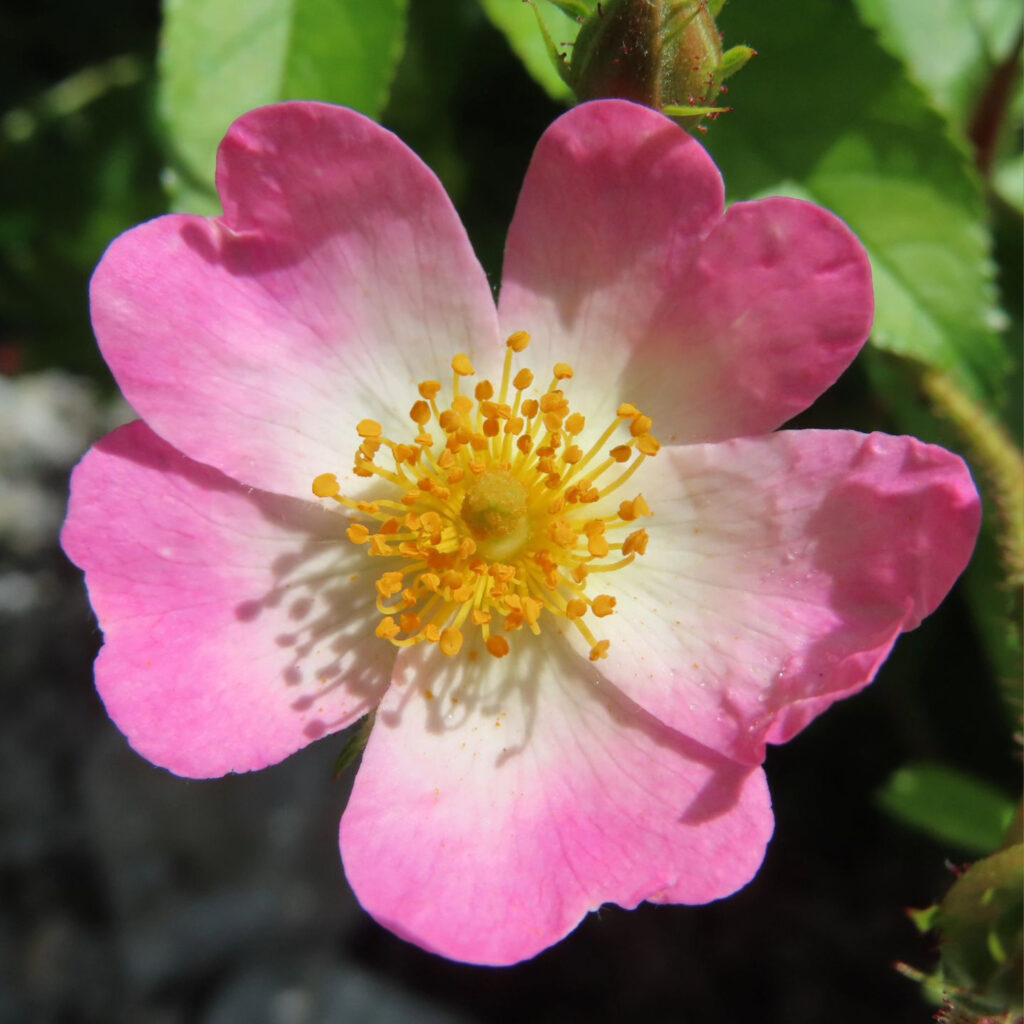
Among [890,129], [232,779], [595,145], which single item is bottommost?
[232,779]

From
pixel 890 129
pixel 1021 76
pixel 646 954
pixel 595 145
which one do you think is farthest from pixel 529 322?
pixel 646 954

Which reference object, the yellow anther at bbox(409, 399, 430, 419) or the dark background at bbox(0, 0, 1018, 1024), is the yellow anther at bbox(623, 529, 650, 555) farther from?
the dark background at bbox(0, 0, 1018, 1024)

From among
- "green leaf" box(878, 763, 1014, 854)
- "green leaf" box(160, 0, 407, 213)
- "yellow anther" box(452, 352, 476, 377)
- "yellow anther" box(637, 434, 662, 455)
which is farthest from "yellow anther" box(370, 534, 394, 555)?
"green leaf" box(878, 763, 1014, 854)

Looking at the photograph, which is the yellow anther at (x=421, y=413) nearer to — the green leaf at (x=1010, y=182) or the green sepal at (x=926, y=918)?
the green sepal at (x=926, y=918)

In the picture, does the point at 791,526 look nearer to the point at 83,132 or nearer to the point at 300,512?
the point at 300,512

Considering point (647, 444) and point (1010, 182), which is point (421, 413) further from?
point (1010, 182)

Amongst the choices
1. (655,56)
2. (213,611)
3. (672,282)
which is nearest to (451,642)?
(213,611)
